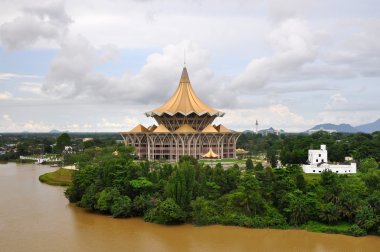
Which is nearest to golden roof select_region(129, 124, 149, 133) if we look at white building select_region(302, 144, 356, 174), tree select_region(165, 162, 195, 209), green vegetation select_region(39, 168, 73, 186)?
green vegetation select_region(39, 168, 73, 186)

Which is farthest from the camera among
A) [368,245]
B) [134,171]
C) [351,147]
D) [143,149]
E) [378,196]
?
[143,149]

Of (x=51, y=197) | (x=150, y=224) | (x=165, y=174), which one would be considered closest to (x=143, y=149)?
(x=51, y=197)

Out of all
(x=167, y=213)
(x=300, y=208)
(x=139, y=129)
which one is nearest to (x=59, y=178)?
(x=139, y=129)

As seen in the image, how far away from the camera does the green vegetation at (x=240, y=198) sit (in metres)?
24.6

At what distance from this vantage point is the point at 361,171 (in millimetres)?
36062

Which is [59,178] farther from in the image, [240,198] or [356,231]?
[356,231]

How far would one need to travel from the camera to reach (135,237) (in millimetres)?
23375

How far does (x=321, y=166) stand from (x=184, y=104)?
22186mm

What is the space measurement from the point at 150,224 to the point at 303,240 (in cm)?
838

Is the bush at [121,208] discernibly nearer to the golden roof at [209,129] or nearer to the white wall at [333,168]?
the white wall at [333,168]

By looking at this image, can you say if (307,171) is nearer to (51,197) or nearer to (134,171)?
(134,171)

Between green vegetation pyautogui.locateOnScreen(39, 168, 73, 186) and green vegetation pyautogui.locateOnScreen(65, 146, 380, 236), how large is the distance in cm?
1381

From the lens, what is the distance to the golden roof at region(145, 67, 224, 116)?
5456 cm

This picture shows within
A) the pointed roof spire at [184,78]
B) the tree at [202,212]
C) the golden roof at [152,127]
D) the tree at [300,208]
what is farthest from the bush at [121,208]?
→ the pointed roof spire at [184,78]
